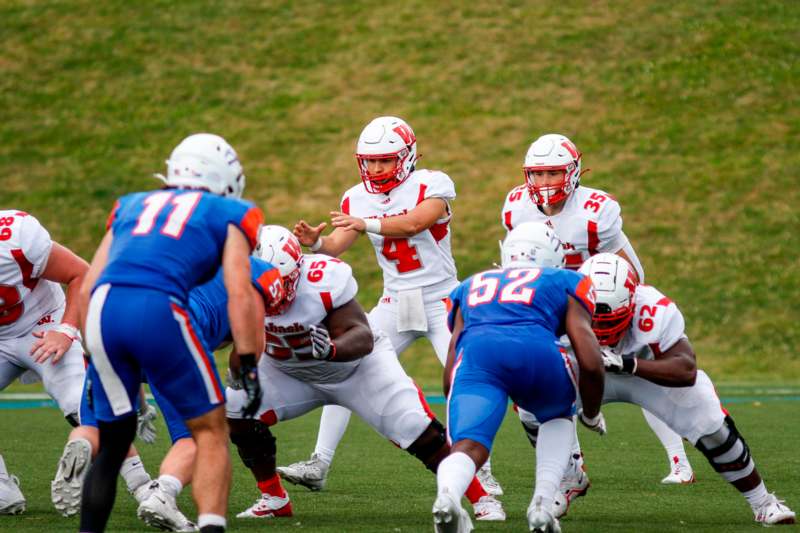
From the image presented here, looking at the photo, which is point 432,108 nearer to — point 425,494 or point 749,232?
point 749,232

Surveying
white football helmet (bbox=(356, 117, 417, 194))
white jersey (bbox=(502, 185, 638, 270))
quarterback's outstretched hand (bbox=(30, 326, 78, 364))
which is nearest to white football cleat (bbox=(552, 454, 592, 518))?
white jersey (bbox=(502, 185, 638, 270))

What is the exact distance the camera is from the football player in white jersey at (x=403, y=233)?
24.1 feet

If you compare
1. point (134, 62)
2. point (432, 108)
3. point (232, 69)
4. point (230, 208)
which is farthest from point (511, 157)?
point (230, 208)

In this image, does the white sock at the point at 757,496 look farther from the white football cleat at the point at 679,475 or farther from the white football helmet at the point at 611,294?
the white football cleat at the point at 679,475

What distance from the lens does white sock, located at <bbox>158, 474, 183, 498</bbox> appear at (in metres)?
4.97

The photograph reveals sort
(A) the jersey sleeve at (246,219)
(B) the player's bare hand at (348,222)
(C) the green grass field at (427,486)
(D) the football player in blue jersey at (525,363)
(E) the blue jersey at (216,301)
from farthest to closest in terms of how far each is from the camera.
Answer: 1. (B) the player's bare hand at (348,222)
2. (C) the green grass field at (427,486)
3. (E) the blue jersey at (216,301)
4. (D) the football player in blue jersey at (525,363)
5. (A) the jersey sleeve at (246,219)

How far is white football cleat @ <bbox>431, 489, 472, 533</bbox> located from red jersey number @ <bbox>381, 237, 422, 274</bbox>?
9.85 feet

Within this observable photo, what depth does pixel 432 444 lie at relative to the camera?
5945 mm

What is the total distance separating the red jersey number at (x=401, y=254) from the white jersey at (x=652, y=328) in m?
1.96

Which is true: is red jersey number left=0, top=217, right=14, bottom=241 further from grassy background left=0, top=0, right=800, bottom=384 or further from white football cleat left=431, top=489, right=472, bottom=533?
grassy background left=0, top=0, right=800, bottom=384

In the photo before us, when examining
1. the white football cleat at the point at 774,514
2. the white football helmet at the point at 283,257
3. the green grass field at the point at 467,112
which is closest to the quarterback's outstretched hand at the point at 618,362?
the white football cleat at the point at 774,514

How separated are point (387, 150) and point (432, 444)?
6.99 feet

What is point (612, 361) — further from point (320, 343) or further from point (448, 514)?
point (320, 343)

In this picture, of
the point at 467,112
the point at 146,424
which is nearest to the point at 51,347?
the point at 146,424
